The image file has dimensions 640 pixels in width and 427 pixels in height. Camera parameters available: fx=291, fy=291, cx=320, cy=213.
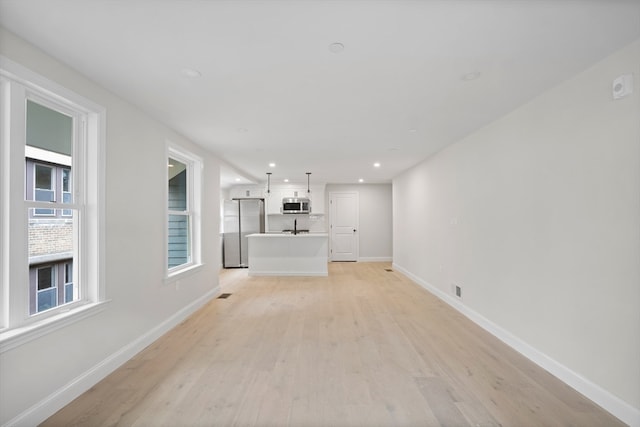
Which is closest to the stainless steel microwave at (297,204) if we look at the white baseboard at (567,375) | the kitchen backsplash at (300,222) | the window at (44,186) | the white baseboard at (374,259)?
the kitchen backsplash at (300,222)

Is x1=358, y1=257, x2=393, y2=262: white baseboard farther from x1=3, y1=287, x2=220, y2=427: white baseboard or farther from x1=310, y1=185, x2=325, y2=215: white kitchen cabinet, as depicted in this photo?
x1=3, y1=287, x2=220, y2=427: white baseboard

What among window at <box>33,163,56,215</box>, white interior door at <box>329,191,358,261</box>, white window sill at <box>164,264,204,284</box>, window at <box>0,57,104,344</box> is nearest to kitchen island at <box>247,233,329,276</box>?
white interior door at <box>329,191,358,261</box>

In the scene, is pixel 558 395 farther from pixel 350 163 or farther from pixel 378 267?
pixel 378 267

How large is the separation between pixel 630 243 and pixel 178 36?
122 inches

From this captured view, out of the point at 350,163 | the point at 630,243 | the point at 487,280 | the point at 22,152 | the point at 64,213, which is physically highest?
the point at 350,163

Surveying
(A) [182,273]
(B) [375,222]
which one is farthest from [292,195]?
(A) [182,273]

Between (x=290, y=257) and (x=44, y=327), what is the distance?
4889 mm

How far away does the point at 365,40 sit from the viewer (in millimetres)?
1783

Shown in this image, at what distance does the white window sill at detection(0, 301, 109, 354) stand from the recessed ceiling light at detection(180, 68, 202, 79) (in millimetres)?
1930

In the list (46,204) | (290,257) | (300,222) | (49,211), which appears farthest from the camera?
(300,222)

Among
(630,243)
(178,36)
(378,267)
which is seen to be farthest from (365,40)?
(378,267)

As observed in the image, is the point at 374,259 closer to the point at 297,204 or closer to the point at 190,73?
the point at 297,204

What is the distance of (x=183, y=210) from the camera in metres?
4.12

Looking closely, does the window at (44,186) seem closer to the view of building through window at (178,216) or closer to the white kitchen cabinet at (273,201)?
the view of building through window at (178,216)
